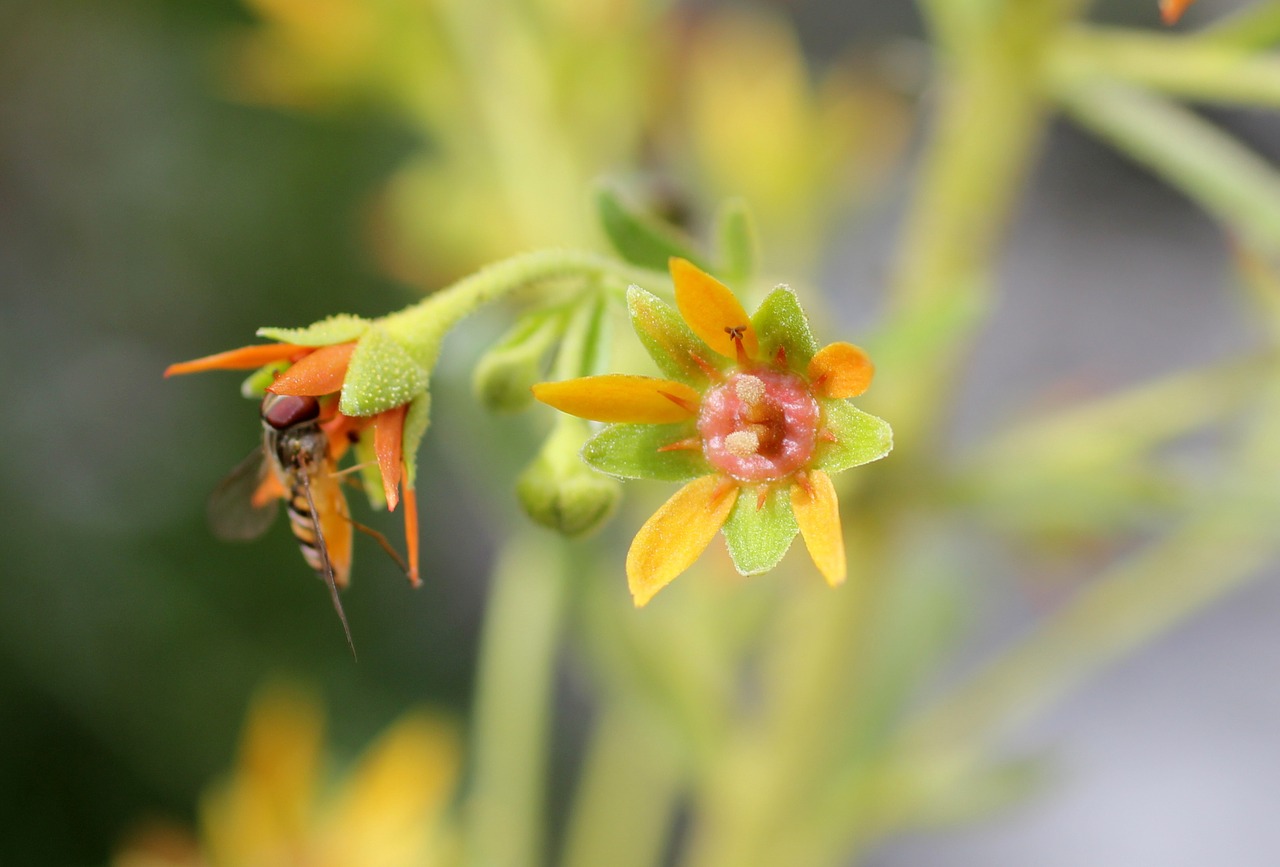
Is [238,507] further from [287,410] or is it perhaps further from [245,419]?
[245,419]

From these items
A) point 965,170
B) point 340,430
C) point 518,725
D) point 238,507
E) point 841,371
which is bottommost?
point 518,725

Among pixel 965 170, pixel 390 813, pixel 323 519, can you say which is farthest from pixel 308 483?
pixel 390 813

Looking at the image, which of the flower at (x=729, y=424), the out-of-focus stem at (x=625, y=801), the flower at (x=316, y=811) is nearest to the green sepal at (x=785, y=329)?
the flower at (x=729, y=424)

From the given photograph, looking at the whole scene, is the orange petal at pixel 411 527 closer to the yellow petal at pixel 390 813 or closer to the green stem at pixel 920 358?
the green stem at pixel 920 358

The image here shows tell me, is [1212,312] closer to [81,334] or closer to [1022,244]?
[1022,244]

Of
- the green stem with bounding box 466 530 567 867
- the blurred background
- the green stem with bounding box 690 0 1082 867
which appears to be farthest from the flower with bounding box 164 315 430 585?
the blurred background
